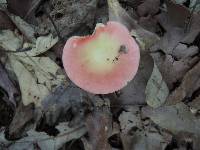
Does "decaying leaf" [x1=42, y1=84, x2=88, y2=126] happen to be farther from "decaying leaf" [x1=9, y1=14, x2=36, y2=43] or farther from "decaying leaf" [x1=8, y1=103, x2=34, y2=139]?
"decaying leaf" [x1=9, y1=14, x2=36, y2=43]

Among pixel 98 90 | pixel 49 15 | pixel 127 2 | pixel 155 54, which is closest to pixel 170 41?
pixel 155 54

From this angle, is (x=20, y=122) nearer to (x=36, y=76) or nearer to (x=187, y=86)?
(x=36, y=76)

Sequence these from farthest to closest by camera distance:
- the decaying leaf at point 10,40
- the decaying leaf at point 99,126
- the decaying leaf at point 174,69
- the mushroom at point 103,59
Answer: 1. the decaying leaf at point 10,40
2. the decaying leaf at point 174,69
3. the decaying leaf at point 99,126
4. the mushroom at point 103,59

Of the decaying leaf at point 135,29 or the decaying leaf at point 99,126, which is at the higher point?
the decaying leaf at point 135,29

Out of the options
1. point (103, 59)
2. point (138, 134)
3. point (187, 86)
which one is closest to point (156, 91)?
point (187, 86)

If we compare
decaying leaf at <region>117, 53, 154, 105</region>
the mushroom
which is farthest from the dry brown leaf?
the mushroom

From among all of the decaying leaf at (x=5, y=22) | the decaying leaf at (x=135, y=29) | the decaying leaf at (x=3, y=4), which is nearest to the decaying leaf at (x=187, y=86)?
the decaying leaf at (x=135, y=29)

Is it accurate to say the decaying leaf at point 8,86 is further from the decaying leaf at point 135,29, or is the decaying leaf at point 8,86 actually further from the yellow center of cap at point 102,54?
the decaying leaf at point 135,29
